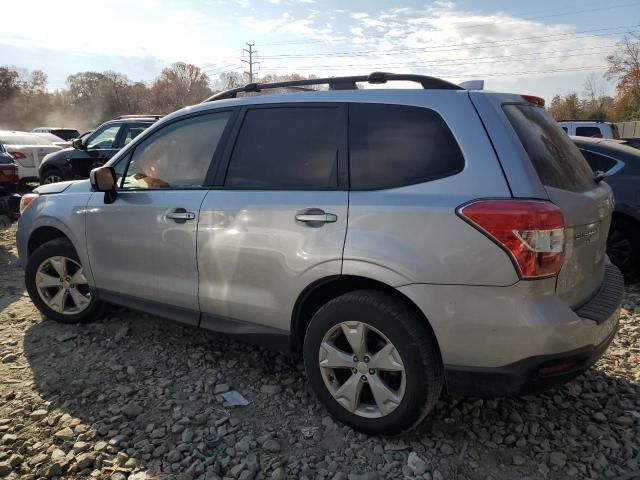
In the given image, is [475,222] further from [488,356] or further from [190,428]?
[190,428]

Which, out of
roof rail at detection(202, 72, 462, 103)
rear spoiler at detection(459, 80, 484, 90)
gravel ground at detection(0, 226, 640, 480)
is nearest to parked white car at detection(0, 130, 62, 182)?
gravel ground at detection(0, 226, 640, 480)

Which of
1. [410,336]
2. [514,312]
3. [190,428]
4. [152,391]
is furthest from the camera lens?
[152,391]

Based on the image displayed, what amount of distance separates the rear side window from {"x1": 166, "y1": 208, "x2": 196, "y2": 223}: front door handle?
424 centimetres

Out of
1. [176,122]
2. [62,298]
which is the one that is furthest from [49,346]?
[176,122]

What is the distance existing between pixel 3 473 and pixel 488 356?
2.42 metres

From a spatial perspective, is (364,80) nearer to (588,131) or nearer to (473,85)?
(473,85)

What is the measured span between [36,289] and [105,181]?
1354 mm

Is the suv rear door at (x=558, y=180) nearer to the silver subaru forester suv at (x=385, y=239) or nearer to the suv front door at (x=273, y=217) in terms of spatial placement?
the silver subaru forester suv at (x=385, y=239)

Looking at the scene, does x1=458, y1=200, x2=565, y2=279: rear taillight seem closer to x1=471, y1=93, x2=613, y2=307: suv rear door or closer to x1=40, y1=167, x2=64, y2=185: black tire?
x1=471, y1=93, x2=613, y2=307: suv rear door

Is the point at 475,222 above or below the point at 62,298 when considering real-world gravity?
above

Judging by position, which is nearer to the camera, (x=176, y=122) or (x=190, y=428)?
(x=190, y=428)

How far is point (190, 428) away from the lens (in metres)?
2.80

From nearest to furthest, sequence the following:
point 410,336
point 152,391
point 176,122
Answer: point 410,336, point 152,391, point 176,122

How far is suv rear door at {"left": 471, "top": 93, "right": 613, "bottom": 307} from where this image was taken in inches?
89.0
